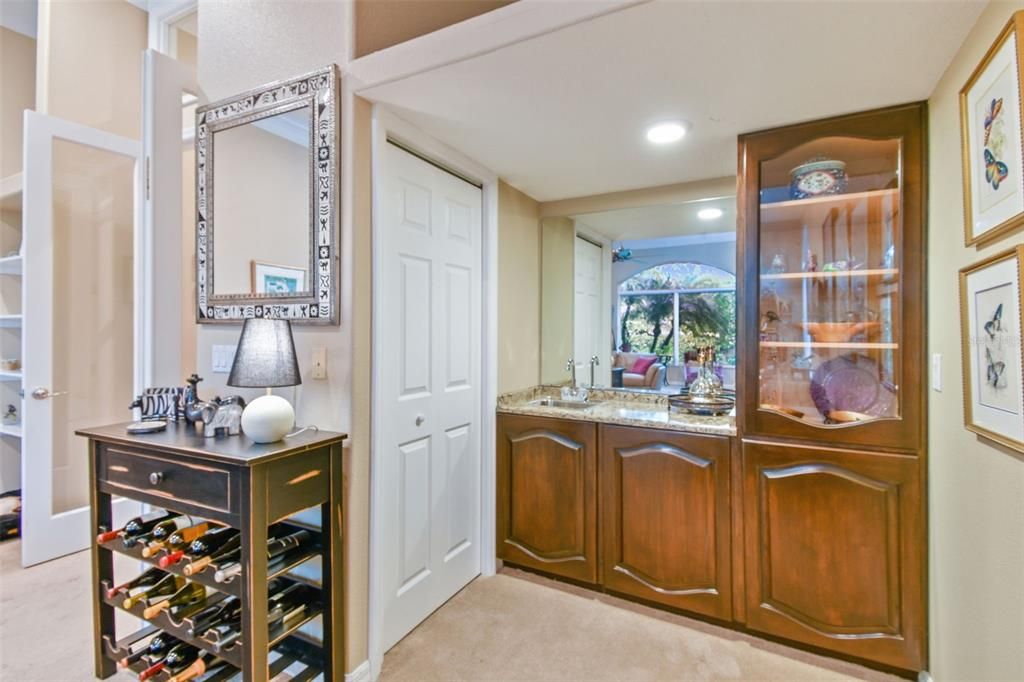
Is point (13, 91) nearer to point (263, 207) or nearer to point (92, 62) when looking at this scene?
point (92, 62)

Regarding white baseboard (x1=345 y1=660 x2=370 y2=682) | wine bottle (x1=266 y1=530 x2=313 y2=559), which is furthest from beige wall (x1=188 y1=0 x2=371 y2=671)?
wine bottle (x1=266 y1=530 x2=313 y2=559)

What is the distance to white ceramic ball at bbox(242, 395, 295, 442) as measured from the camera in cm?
151

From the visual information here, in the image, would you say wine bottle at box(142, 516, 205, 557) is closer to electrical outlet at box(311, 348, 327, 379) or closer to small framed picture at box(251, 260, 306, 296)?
electrical outlet at box(311, 348, 327, 379)

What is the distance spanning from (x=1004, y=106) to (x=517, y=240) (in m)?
2.00

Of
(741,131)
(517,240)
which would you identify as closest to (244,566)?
(517,240)

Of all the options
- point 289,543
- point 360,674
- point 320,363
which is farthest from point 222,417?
point 360,674

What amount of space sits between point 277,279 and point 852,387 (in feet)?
7.63

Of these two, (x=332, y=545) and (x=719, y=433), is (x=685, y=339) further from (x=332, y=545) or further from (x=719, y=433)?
(x=332, y=545)

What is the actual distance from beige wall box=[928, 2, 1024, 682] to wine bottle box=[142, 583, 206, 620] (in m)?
2.36

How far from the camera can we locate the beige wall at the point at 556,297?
2.98 meters

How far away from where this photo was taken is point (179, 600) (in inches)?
63.8

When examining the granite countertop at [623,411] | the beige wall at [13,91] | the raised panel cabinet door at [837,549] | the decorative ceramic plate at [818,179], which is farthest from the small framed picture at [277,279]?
the beige wall at [13,91]

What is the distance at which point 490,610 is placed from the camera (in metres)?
2.23

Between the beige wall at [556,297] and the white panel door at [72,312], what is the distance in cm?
220
